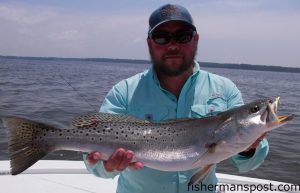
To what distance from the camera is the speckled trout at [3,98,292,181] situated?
4.03 metres

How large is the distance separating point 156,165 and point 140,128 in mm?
457

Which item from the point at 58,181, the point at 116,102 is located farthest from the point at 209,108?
the point at 58,181

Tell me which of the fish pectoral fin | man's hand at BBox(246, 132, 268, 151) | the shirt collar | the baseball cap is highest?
the baseball cap

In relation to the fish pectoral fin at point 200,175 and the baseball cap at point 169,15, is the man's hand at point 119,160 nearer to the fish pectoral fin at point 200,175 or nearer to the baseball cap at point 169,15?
the fish pectoral fin at point 200,175

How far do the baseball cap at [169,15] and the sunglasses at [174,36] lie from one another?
9 centimetres

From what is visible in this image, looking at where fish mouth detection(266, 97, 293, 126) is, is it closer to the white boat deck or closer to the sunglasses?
the sunglasses

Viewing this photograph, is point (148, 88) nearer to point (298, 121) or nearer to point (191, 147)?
point (191, 147)

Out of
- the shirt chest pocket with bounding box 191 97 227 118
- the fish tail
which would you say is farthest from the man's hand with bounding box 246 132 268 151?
the fish tail

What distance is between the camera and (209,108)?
15.0ft

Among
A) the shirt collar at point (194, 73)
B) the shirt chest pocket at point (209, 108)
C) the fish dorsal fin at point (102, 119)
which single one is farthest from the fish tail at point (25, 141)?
the shirt chest pocket at point (209, 108)

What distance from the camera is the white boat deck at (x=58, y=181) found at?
6582mm

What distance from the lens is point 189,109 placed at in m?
4.56

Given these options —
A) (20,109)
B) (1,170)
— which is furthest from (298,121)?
(1,170)

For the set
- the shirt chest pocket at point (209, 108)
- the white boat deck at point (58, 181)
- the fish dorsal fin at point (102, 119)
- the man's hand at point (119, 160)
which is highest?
the shirt chest pocket at point (209, 108)
